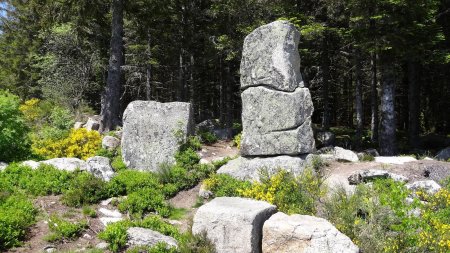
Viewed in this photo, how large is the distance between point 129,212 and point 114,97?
964 centimetres

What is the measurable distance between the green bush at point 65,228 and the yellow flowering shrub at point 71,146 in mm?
A: 6567

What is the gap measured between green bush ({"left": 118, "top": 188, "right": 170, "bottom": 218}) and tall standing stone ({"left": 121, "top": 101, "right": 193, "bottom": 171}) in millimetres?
3194

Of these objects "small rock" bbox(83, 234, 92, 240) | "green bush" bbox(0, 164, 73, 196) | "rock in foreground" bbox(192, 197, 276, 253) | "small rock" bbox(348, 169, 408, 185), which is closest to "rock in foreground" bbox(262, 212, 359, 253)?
"rock in foreground" bbox(192, 197, 276, 253)

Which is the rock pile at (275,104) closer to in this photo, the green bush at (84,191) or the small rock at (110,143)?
the green bush at (84,191)

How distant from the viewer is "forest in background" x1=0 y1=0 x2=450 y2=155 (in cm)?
1539

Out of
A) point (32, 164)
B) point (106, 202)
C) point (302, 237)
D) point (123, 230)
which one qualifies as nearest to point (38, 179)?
point (32, 164)

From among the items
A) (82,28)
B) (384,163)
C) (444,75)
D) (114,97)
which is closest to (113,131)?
(114,97)

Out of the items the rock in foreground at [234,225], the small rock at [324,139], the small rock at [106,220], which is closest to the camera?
the rock in foreground at [234,225]

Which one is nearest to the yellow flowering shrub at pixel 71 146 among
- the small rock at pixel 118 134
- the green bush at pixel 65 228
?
the small rock at pixel 118 134

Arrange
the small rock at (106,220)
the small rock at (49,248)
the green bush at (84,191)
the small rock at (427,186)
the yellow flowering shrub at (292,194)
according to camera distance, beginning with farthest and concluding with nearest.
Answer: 1. the small rock at (427,186)
2. the green bush at (84,191)
3. the small rock at (106,220)
4. the yellow flowering shrub at (292,194)
5. the small rock at (49,248)

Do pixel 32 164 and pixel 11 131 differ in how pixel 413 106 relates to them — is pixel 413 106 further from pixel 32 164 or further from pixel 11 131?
pixel 11 131

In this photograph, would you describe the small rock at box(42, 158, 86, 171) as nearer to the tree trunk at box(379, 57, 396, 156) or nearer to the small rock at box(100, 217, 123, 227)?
the small rock at box(100, 217, 123, 227)

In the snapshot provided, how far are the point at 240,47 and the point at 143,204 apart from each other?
31.7 ft

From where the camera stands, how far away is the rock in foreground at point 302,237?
6098 mm
